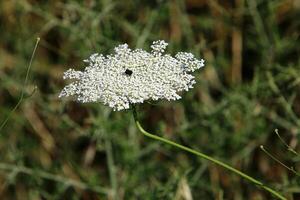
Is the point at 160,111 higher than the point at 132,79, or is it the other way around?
the point at 160,111

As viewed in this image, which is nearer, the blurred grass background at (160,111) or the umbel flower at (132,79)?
the umbel flower at (132,79)

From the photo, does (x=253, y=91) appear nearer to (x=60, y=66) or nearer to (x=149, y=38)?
(x=149, y=38)

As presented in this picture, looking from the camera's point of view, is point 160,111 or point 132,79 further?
point 160,111

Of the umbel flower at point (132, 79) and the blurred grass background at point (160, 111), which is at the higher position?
the blurred grass background at point (160, 111)

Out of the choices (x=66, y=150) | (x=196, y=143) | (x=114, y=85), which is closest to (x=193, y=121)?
(x=196, y=143)

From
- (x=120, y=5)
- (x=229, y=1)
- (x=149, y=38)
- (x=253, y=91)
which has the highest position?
(x=229, y=1)
